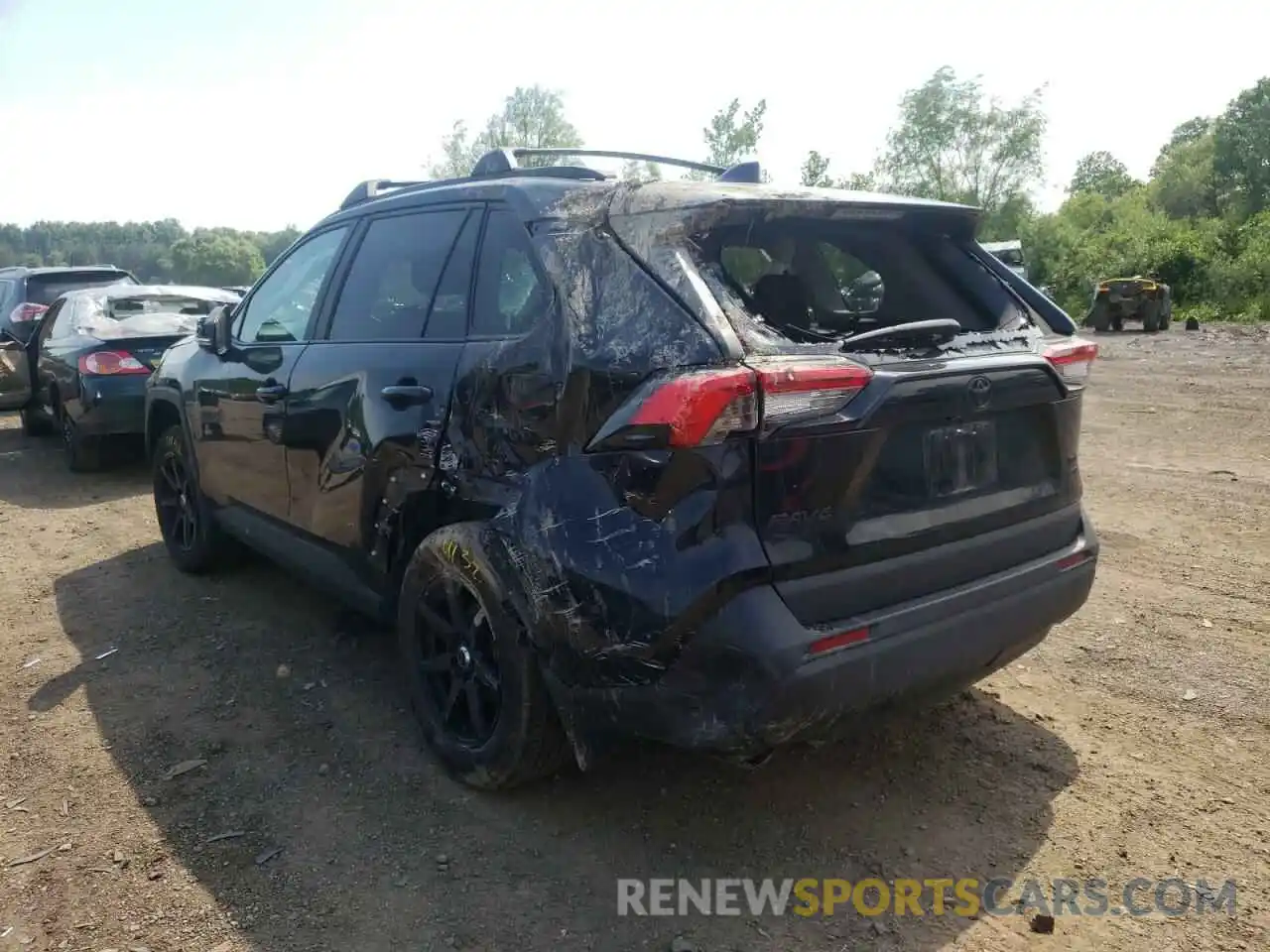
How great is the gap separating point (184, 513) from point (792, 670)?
4071 millimetres

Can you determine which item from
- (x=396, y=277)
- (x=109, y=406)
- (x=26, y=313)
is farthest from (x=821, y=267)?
(x=26, y=313)

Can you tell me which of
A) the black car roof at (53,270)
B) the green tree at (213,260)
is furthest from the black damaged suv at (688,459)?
the green tree at (213,260)

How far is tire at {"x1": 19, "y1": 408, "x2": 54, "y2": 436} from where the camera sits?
9.41 metres

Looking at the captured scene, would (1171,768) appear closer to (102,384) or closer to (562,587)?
(562,587)

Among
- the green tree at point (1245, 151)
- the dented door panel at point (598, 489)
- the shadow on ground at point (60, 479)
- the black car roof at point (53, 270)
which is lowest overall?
the shadow on ground at point (60, 479)

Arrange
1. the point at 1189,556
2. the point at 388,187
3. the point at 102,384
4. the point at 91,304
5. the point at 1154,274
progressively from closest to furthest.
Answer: the point at 388,187
the point at 1189,556
the point at 102,384
the point at 91,304
the point at 1154,274

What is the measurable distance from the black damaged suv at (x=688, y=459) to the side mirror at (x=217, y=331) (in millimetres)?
1128

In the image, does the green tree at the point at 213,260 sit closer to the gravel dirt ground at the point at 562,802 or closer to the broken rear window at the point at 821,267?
the gravel dirt ground at the point at 562,802

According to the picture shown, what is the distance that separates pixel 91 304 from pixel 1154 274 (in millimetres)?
32422

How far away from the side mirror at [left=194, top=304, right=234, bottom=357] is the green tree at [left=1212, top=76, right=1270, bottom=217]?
→ 46759 millimetres

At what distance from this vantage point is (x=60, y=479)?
7.66 metres

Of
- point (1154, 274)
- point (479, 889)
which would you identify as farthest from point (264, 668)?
point (1154, 274)

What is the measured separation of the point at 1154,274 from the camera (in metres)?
31.0

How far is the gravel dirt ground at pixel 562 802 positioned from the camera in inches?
90.8
